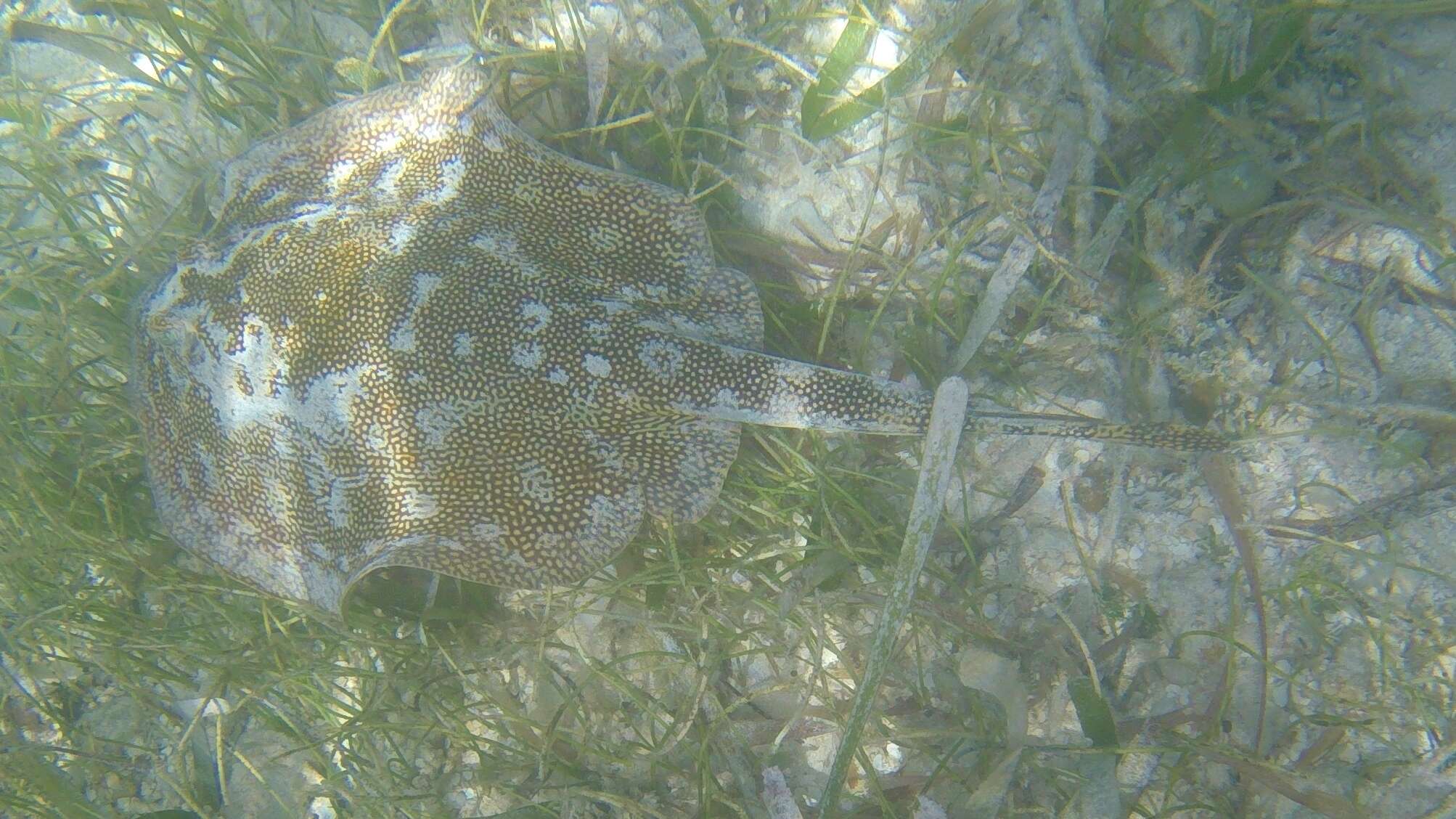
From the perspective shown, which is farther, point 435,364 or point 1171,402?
point 1171,402

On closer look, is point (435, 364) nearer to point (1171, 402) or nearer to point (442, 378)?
point (442, 378)

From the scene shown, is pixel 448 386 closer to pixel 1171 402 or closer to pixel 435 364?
pixel 435 364

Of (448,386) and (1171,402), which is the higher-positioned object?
(1171,402)

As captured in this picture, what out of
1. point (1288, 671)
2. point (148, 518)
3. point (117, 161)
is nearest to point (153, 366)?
point (148, 518)

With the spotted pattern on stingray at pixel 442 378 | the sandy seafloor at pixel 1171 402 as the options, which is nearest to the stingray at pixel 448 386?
the spotted pattern on stingray at pixel 442 378

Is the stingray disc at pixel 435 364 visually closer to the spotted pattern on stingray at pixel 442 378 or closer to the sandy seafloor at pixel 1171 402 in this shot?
the spotted pattern on stingray at pixel 442 378

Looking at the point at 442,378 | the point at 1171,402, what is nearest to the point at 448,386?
the point at 442,378

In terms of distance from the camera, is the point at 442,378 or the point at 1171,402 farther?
the point at 1171,402

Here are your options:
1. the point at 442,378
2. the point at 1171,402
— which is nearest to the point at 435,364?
the point at 442,378

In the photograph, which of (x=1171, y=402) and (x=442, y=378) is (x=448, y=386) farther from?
(x=1171, y=402)
